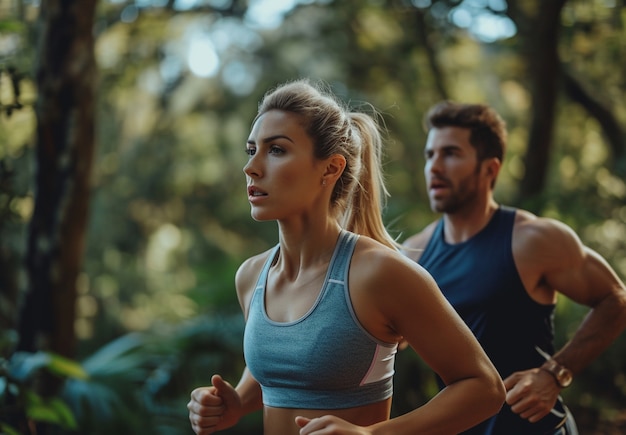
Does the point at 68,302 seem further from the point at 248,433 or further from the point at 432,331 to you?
the point at 432,331

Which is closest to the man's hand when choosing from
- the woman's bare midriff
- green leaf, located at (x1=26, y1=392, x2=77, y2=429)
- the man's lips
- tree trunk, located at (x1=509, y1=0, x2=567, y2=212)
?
the woman's bare midriff

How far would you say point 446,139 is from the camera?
11.1ft

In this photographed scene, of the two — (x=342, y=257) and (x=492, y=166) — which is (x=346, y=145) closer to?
(x=342, y=257)

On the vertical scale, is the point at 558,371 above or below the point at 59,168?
below

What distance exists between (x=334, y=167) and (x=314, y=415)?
65cm

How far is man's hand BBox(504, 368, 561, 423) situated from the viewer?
2564 mm

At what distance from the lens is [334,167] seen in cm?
207

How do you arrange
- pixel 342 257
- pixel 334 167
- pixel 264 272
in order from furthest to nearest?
1. pixel 264 272
2. pixel 334 167
3. pixel 342 257

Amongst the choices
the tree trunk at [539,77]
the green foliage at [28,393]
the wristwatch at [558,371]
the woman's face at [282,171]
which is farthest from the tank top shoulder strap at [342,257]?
the tree trunk at [539,77]

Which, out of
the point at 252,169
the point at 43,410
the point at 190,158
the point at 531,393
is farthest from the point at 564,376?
the point at 190,158

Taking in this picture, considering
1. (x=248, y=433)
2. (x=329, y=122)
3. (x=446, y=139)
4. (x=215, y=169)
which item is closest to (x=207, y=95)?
(x=215, y=169)

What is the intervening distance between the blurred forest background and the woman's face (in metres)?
0.69

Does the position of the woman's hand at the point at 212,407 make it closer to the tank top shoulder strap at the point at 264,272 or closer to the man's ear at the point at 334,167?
the tank top shoulder strap at the point at 264,272

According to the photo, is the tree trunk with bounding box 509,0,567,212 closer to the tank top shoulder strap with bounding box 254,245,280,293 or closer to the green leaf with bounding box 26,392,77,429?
the green leaf with bounding box 26,392,77,429
